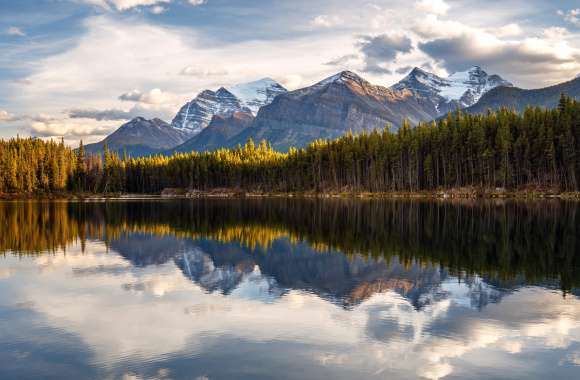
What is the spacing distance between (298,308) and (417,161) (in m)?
123

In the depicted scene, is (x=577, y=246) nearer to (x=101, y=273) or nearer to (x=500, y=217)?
(x=500, y=217)

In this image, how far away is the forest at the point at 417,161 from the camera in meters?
118

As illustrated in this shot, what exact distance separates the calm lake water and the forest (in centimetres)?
8124

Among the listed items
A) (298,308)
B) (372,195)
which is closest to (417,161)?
(372,195)

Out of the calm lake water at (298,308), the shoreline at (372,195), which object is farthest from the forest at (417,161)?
the calm lake water at (298,308)

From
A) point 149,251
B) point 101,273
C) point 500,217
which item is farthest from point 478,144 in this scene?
point 101,273

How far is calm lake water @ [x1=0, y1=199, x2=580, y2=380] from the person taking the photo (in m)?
16.2

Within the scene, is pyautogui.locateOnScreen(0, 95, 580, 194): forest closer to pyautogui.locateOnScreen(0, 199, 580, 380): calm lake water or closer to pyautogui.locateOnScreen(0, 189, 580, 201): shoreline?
pyautogui.locateOnScreen(0, 189, 580, 201): shoreline

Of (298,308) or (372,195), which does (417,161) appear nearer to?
(372,195)

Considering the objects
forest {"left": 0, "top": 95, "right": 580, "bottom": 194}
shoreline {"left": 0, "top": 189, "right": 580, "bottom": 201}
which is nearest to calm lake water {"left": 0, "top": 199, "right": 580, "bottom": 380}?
shoreline {"left": 0, "top": 189, "right": 580, "bottom": 201}

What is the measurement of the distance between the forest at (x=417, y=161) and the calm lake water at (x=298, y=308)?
267 feet

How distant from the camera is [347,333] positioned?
1938 centimetres

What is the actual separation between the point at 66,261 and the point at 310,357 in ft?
87.1

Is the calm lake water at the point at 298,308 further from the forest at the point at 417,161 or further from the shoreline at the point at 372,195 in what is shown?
the forest at the point at 417,161
